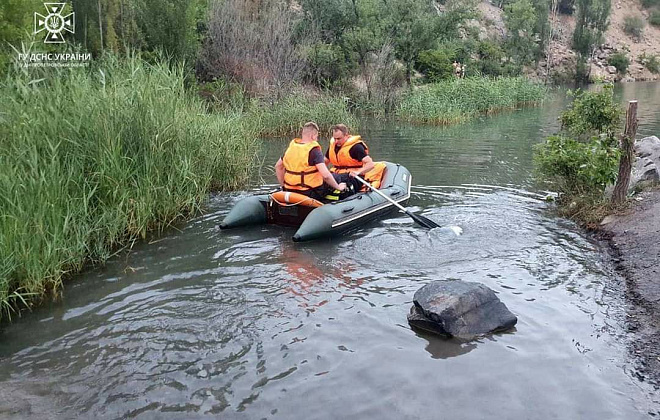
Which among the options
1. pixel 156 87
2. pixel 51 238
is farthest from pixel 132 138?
pixel 51 238

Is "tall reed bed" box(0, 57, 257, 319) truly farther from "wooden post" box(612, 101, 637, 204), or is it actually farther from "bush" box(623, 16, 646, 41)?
"bush" box(623, 16, 646, 41)

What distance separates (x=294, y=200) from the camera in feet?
23.3

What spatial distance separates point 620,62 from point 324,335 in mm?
44273

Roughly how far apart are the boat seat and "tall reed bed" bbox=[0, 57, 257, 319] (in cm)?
107

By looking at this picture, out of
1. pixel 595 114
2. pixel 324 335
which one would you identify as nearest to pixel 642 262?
pixel 595 114

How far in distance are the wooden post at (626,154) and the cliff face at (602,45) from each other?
3073 centimetres

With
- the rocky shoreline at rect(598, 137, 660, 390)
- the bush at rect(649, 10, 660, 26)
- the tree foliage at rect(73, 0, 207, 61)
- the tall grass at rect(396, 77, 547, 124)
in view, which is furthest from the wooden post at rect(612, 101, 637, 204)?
the bush at rect(649, 10, 660, 26)

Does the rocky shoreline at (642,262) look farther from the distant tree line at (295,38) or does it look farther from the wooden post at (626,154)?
the distant tree line at (295,38)

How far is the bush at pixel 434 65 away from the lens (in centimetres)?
2534

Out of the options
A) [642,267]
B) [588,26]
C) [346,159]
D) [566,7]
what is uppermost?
[566,7]

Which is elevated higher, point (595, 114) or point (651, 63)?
point (651, 63)

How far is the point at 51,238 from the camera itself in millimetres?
5176

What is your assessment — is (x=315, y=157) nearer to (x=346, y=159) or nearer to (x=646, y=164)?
(x=346, y=159)

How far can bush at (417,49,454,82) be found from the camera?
25.3 meters
